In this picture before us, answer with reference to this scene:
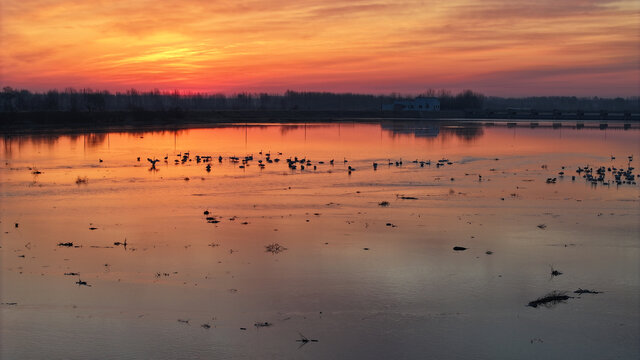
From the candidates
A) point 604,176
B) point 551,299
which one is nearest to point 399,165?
point 604,176

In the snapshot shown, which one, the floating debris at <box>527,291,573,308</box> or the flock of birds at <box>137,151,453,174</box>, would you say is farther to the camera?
the flock of birds at <box>137,151,453,174</box>

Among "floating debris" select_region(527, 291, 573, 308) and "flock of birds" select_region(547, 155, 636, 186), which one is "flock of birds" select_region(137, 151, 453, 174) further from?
"floating debris" select_region(527, 291, 573, 308)

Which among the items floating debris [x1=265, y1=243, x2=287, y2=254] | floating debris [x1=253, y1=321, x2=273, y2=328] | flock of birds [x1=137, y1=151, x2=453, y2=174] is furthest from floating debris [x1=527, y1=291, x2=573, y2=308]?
flock of birds [x1=137, y1=151, x2=453, y2=174]

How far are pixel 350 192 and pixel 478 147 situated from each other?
2692 cm

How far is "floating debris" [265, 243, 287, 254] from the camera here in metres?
14.7

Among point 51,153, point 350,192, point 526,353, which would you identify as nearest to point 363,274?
point 526,353

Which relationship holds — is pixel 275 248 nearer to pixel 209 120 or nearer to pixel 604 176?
pixel 604 176

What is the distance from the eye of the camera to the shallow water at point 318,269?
31.7 ft

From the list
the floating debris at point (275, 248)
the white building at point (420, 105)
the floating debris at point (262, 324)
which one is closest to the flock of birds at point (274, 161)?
the floating debris at point (275, 248)

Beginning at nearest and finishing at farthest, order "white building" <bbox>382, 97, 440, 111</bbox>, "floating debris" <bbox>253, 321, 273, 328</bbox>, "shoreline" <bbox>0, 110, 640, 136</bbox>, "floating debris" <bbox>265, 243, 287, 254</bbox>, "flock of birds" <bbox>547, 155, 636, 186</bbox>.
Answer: "floating debris" <bbox>253, 321, 273, 328</bbox>, "floating debris" <bbox>265, 243, 287, 254</bbox>, "flock of birds" <bbox>547, 155, 636, 186</bbox>, "shoreline" <bbox>0, 110, 640, 136</bbox>, "white building" <bbox>382, 97, 440, 111</bbox>

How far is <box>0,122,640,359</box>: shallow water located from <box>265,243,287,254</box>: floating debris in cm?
20

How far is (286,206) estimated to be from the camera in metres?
20.8

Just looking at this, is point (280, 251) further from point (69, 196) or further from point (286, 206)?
point (69, 196)

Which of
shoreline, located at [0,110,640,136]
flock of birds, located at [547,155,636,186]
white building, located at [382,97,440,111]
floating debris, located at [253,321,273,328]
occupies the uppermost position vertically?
white building, located at [382,97,440,111]
